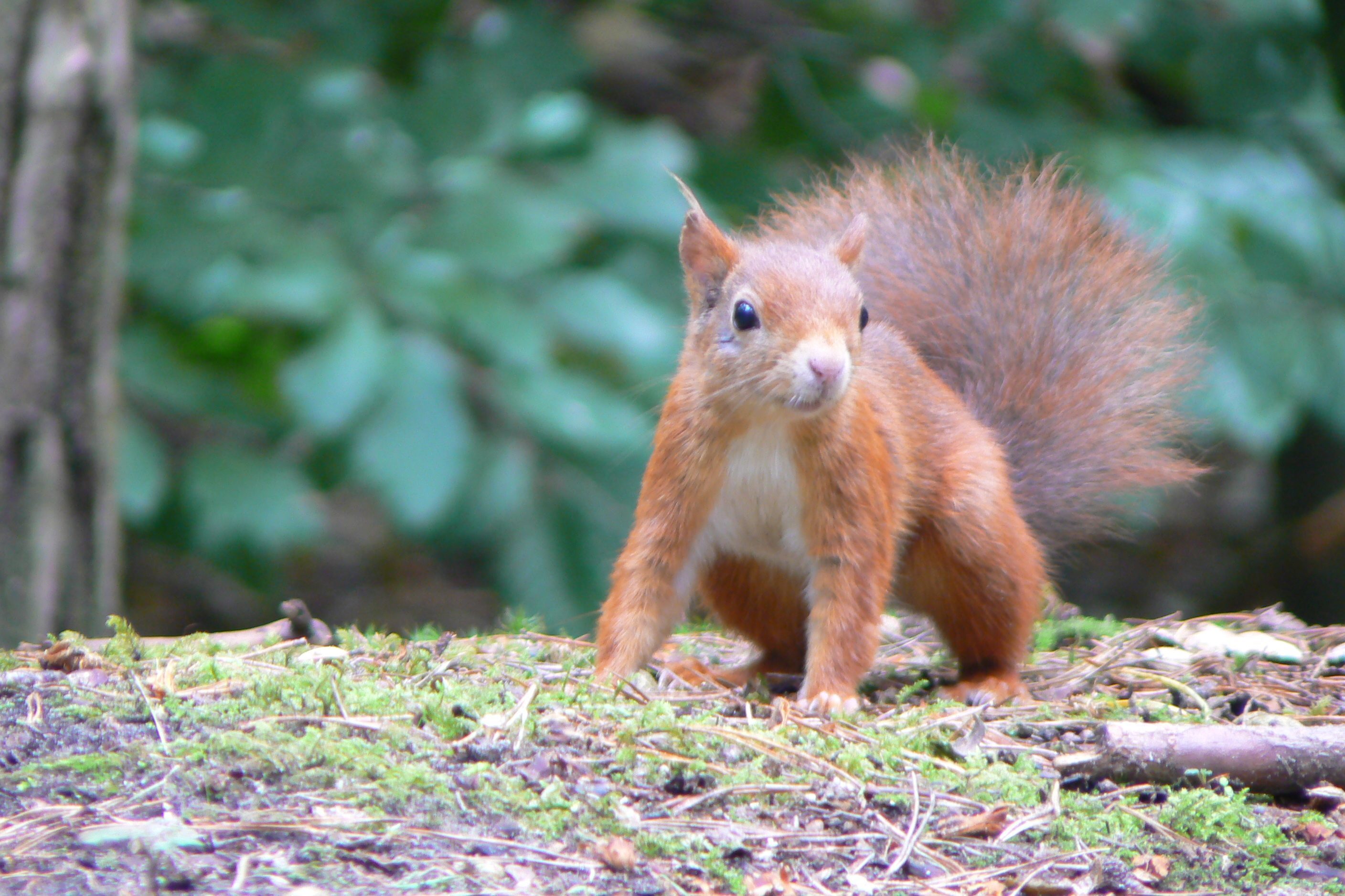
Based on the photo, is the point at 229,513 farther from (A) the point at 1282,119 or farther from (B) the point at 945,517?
(A) the point at 1282,119

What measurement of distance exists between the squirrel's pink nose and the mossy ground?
51 cm

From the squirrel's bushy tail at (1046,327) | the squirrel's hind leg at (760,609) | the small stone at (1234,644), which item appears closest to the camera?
the squirrel's hind leg at (760,609)

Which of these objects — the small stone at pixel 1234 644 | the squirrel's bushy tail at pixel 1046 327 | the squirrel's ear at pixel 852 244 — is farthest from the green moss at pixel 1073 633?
the squirrel's ear at pixel 852 244

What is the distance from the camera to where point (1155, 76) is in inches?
209

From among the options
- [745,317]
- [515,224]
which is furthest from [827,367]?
[515,224]

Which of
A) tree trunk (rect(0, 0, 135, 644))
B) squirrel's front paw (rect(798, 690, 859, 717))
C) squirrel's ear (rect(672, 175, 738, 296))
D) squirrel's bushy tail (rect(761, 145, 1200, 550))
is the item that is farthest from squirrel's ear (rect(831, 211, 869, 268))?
tree trunk (rect(0, 0, 135, 644))

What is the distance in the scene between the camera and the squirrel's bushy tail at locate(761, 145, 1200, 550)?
275 cm

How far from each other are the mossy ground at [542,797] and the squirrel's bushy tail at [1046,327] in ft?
2.43

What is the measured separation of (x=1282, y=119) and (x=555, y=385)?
2718mm

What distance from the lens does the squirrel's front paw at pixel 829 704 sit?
6.91 ft

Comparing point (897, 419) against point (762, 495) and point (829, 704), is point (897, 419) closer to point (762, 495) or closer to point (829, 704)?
point (762, 495)

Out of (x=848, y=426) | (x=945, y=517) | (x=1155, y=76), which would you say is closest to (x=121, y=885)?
(x=848, y=426)

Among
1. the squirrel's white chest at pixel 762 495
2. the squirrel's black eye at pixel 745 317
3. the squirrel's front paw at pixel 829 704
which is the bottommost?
the squirrel's front paw at pixel 829 704

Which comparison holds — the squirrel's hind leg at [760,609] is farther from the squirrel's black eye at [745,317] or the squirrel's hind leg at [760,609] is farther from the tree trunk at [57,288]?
the tree trunk at [57,288]
